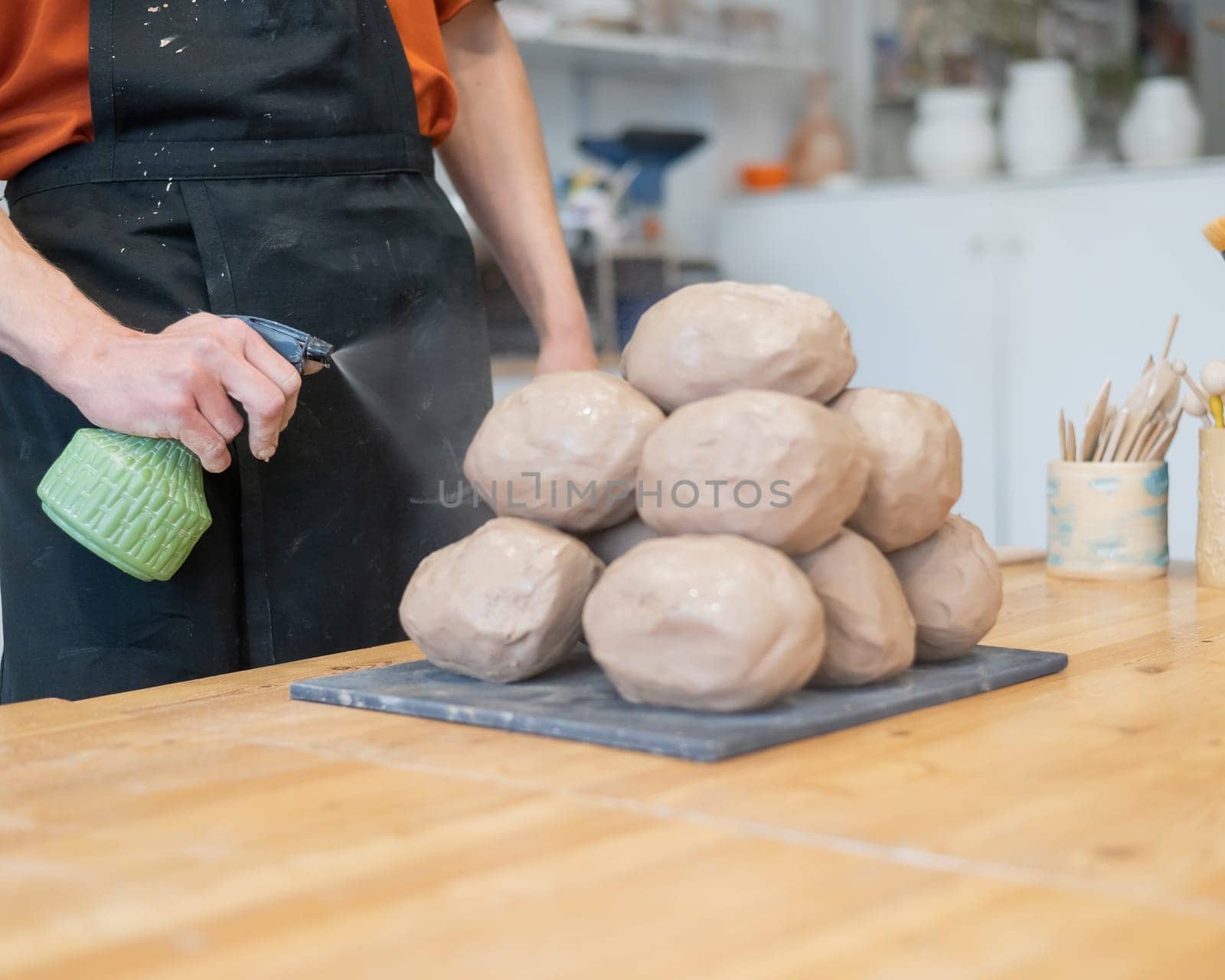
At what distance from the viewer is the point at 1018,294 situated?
3258 mm

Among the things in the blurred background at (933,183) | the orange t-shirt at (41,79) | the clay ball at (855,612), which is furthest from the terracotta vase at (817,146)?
the clay ball at (855,612)

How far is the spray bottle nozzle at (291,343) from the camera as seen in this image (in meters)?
0.96

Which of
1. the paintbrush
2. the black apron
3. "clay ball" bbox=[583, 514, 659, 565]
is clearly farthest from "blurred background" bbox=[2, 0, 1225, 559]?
"clay ball" bbox=[583, 514, 659, 565]

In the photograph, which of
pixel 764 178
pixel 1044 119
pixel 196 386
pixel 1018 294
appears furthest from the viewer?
pixel 764 178

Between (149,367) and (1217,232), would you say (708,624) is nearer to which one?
(149,367)

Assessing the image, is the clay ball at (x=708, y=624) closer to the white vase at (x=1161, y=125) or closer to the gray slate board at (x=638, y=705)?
the gray slate board at (x=638, y=705)

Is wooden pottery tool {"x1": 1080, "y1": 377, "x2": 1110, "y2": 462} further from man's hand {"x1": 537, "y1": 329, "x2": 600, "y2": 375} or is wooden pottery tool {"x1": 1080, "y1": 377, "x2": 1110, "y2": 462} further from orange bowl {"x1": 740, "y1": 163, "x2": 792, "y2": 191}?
orange bowl {"x1": 740, "y1": 163, "x2": 792, "y2": 191}

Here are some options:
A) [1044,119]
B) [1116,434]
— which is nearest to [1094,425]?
[1116,434]

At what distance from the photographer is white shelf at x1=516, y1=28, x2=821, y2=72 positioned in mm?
3234

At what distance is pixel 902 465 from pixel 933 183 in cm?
290

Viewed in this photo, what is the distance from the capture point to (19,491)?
113 centimetres

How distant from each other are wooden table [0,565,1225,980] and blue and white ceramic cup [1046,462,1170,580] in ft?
1.73

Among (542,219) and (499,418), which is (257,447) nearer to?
(499,418)

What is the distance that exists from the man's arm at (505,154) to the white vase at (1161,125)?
223 cm
